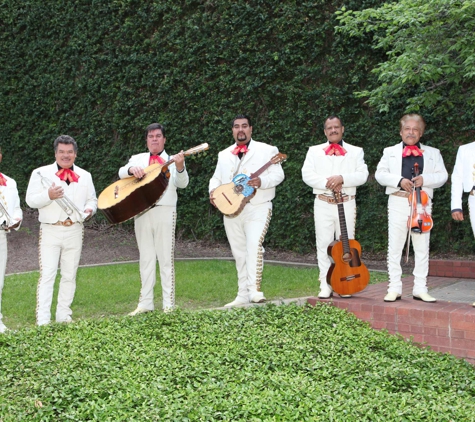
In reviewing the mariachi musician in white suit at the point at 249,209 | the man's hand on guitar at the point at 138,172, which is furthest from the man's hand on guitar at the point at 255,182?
the man's hand on guitar at the point at 138,172

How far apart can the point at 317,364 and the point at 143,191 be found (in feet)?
9.18

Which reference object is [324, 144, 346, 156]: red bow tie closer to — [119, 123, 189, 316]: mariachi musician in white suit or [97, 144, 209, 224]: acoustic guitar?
[97, 144, 209, 224]: acoustic guitar

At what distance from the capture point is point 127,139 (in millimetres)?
13625

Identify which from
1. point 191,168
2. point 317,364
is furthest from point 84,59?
point 317,364

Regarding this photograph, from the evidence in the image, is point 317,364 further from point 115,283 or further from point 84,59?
point 84,59

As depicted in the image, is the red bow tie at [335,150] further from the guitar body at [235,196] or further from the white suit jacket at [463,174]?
the white suit jacket at [463,174]

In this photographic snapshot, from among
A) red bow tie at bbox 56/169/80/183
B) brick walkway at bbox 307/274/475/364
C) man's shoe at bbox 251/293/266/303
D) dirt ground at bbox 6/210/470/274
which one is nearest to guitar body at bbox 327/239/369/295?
brick walkway at bbox 307/274/475/364

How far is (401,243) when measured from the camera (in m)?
6.95

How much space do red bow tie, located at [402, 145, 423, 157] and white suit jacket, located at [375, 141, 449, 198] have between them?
0.05 m

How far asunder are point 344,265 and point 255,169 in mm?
1591

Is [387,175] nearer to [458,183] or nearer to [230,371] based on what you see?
[458,183]

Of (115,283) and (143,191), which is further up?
(143,191)

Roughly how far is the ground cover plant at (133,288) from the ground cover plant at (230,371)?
4.23 feet

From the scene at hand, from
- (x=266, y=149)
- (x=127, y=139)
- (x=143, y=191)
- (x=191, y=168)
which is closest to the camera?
(x=143, y=191)
